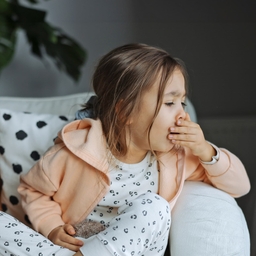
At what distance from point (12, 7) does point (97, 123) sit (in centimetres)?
71

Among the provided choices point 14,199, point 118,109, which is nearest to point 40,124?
point 14,199

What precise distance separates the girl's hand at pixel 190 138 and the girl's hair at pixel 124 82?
69 millimetres

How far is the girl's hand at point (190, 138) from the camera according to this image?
1182 mm

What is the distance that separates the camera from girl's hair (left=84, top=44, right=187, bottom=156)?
1.17 m

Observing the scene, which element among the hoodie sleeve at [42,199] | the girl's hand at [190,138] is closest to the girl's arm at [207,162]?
the girl's hand at [190,138]

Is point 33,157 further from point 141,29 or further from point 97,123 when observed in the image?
point 141,29

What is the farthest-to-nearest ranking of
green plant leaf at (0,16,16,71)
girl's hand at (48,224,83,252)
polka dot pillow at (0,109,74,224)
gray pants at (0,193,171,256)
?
green plant leaf at (0,16,16,71) → polka dot pillow at (0,109,74,224) → girl's hand at (48,224,83,252) → gray pants at (0,193,171,256)

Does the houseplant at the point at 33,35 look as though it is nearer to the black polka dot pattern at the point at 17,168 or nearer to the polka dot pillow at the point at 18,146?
the polka dot pillow at the point at 18,146

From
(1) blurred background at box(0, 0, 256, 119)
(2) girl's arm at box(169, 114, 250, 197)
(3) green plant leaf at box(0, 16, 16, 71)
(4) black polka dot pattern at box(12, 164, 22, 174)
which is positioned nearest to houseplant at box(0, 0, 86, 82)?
(3) green plant leaf at box(0, 16, 16, 71)

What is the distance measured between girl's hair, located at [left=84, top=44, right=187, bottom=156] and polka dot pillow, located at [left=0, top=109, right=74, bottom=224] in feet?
0.88

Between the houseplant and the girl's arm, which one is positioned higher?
the houseplant

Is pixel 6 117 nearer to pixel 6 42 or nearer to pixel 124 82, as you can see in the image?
pixel 6 42

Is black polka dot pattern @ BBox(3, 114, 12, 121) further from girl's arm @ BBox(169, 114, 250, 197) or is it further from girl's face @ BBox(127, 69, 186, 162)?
girl's arm @ BBox(169, 114, 250, 197)

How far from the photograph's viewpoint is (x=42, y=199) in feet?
4.26
